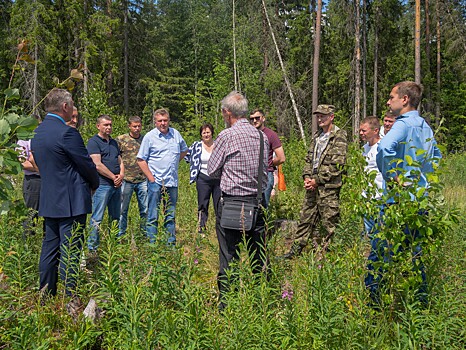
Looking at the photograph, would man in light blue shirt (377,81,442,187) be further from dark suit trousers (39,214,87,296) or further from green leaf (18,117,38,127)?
dark suit trousers (39,214,87,296)

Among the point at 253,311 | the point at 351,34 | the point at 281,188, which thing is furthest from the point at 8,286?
the point at 351,34

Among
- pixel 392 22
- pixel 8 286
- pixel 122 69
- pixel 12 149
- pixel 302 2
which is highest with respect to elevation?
pixel 302 2

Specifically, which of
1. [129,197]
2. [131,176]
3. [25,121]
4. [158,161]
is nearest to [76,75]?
[25,121]

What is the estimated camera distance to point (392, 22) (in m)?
30.9

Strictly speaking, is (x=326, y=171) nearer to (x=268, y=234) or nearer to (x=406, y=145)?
(x=268, y=234)

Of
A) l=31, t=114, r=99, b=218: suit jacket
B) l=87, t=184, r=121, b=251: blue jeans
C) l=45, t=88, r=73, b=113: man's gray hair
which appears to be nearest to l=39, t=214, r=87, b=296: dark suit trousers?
l=31, t=114, r=99, b=218: suit jacket

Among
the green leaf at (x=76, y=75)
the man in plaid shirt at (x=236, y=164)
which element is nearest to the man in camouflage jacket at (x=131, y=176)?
the man in plaid shirt at (x=236, y=164)

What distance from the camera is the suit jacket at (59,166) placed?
151 inches

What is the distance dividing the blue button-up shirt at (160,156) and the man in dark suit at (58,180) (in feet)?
6.33

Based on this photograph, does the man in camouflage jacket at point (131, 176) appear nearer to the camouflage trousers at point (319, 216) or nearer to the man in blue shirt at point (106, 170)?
the man in blue shirt at point (106, 170)

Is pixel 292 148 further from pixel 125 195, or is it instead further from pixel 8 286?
pixel 8 286

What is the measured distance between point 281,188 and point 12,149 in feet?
20.9

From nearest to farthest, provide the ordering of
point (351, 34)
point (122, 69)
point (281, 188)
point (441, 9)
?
1. point (281, 188)
2. point (351, 34)
3. point (441, 9)
4. point (122, 69)

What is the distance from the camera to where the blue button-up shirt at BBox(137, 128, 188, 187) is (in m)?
5.89
